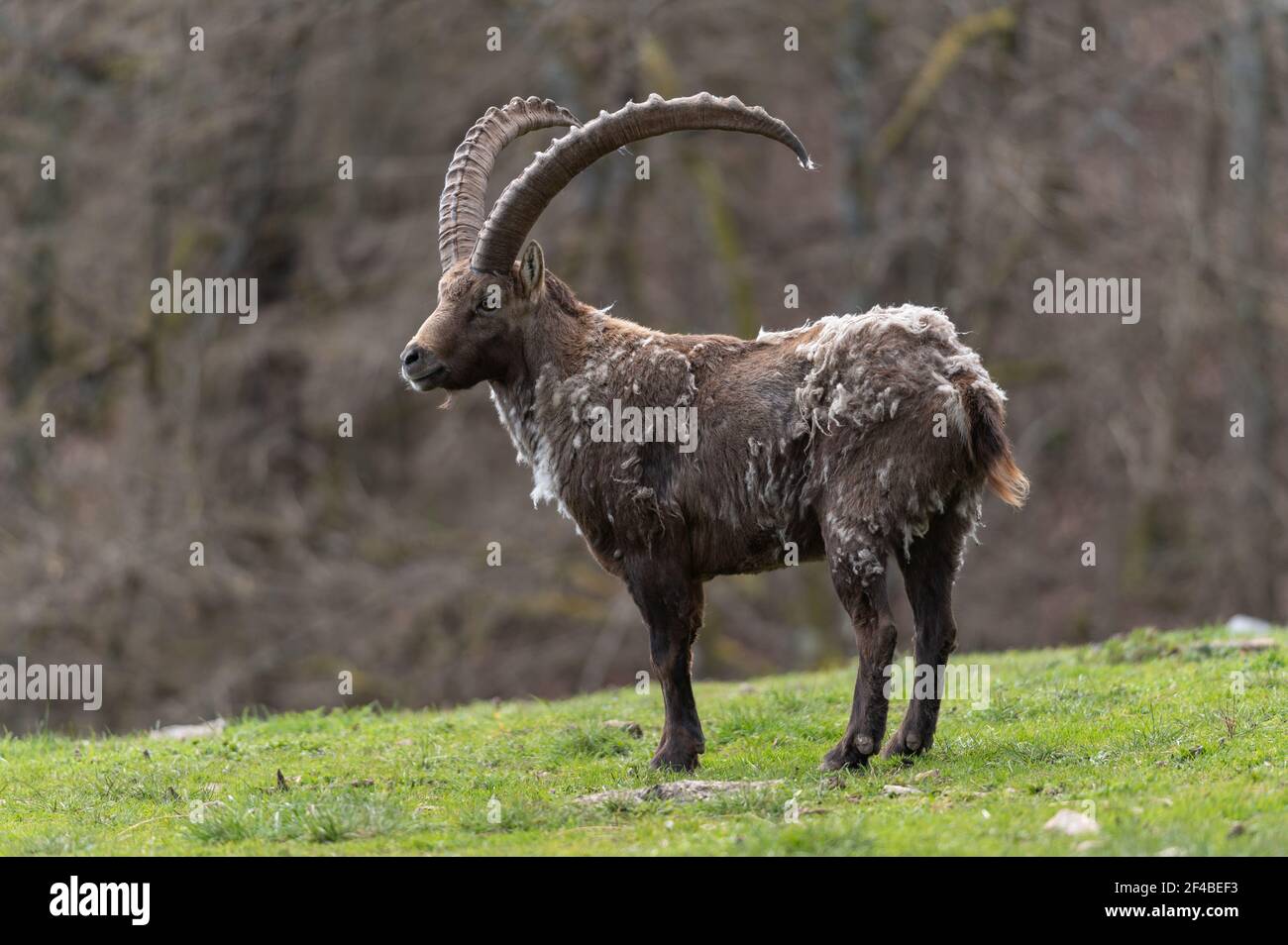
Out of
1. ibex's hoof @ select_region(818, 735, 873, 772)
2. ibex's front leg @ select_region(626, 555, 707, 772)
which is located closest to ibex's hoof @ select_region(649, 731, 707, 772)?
ibex's front leg @ select_region(626, 555, 707, 772)

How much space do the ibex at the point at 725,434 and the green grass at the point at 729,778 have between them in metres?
0.83

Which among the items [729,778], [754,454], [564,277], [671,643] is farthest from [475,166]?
[564,277]

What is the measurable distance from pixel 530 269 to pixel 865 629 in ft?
9.86

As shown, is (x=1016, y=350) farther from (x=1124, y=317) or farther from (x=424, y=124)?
(x=424, y=124)

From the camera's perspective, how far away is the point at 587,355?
1041 centimetres

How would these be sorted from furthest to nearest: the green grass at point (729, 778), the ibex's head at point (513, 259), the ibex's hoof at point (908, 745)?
the ibex's head at point (513, 259) → the ibex's hoof at point (908, 745) → the green grass at point (729, 778)

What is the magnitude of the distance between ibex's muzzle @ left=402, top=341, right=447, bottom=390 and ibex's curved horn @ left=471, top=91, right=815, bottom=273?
63 centimetres

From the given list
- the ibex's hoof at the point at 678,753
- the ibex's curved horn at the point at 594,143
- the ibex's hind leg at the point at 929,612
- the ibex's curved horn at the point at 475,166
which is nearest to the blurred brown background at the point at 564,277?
the ibex's curved horn at the point at 475,166

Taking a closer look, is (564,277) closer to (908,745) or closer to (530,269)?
(530,269)

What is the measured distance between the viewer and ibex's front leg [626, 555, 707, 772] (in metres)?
9.87

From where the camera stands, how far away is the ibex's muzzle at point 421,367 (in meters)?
10.0

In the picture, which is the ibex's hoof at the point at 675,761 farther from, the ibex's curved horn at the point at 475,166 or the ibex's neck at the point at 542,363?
the ibex's curved horn at the point at 475,166
